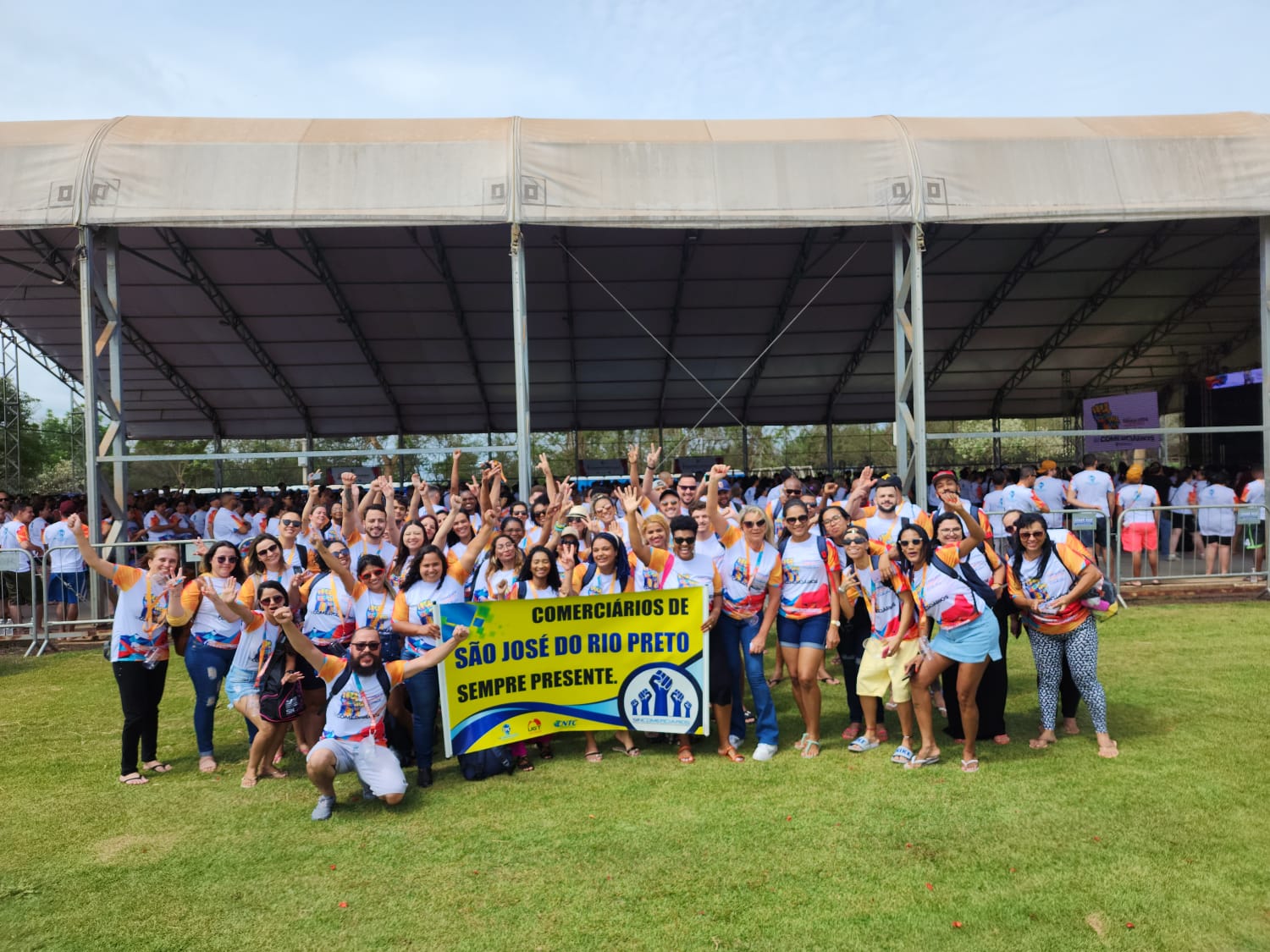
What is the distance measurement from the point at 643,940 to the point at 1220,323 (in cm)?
2395

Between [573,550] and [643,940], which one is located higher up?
[573,550]

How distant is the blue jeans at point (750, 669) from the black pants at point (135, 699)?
4000 mm

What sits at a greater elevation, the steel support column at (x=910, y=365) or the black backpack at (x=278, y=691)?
the steel support column at (x=910, y=365)

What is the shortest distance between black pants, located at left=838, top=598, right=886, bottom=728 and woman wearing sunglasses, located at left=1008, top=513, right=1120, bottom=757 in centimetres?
108

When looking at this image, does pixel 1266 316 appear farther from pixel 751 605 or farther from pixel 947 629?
pixel 751 605

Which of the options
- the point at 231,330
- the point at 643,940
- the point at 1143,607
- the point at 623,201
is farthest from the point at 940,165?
the point at 231,330

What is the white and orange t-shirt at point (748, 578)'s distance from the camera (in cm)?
614

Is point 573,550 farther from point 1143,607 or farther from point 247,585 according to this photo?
point 1143,607

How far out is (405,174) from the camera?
11219 millimetres

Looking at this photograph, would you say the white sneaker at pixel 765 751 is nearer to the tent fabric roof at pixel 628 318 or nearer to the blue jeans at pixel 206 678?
the blue jeans at pixel 206 678

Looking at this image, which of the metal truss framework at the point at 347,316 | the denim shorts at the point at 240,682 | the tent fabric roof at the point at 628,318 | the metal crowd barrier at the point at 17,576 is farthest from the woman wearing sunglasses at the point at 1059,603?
the metal truss framework at the point at 347,316

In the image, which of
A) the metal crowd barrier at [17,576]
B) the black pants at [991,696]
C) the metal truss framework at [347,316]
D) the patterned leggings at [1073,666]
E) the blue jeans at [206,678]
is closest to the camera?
the patterned leggings at [1073,666]

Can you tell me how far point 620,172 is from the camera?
11.5 m

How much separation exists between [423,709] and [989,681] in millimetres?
4076
